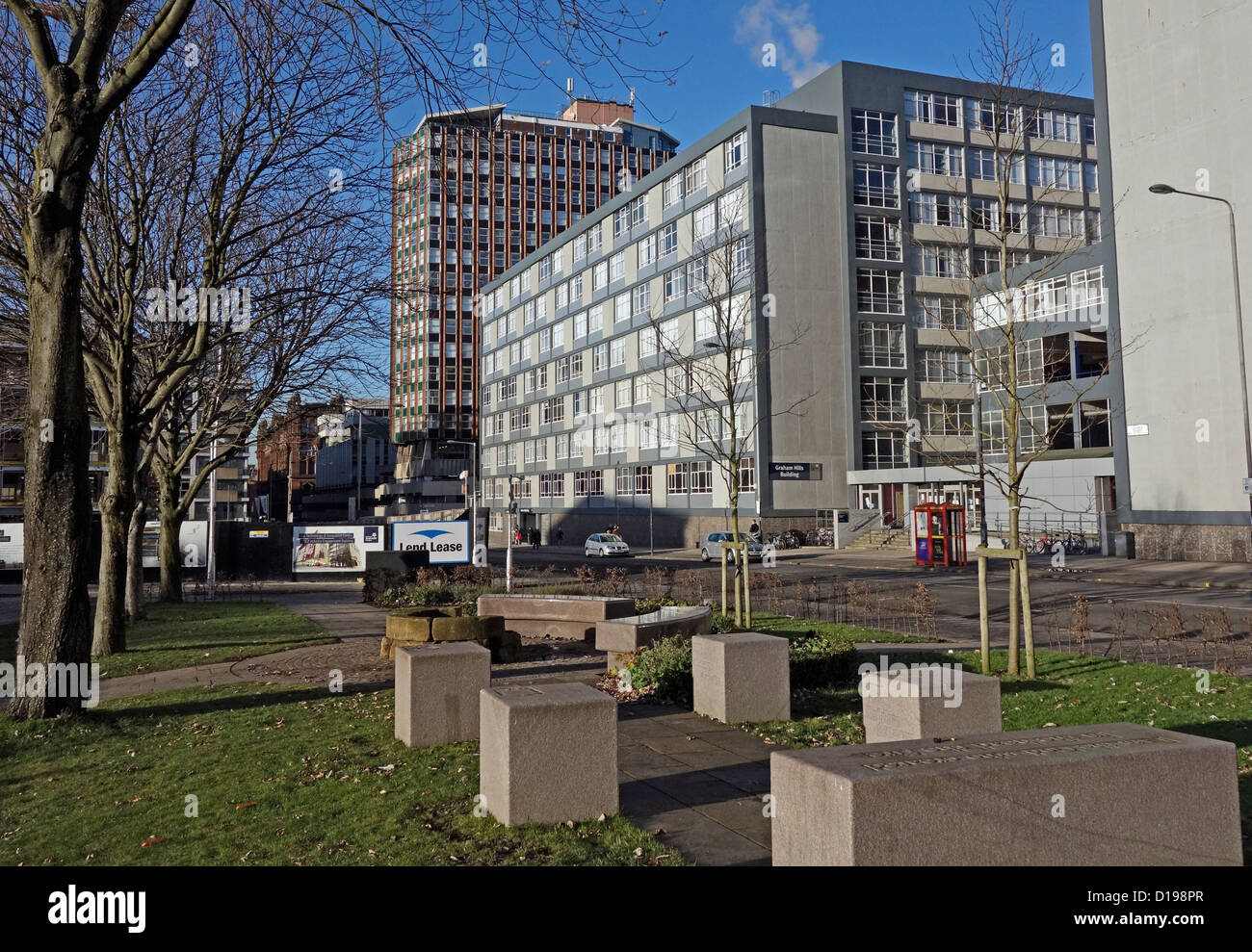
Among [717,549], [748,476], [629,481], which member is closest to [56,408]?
[717,549]

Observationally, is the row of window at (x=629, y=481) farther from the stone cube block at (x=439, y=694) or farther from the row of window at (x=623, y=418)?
the stone cube block at (x=439, y=694)

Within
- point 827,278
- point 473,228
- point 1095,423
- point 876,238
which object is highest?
point 473,228

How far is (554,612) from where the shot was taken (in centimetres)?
1557

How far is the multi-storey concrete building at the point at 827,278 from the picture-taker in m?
52.3

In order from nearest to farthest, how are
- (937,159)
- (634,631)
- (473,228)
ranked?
(634,631), (937,159), (473,228)

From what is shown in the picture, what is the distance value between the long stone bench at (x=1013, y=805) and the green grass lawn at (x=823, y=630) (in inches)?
320

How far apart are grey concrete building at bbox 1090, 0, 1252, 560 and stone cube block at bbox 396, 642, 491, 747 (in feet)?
106

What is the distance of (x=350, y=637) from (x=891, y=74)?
5340 centimetres

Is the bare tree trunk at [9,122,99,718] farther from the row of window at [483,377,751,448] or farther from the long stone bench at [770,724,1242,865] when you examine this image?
the row of window at [483,377,751,448]

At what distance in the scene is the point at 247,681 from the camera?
11.6 m

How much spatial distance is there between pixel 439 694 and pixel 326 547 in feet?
83.5

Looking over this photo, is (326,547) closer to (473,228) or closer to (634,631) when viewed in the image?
(634,631)

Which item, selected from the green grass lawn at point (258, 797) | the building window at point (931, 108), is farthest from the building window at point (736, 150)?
the green grass lawn at point (258, 797)

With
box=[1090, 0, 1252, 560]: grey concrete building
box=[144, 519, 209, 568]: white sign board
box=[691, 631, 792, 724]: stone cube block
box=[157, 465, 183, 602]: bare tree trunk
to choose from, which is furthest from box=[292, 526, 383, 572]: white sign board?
box=[1090, 0, 1252, 560]: grey concrete building
